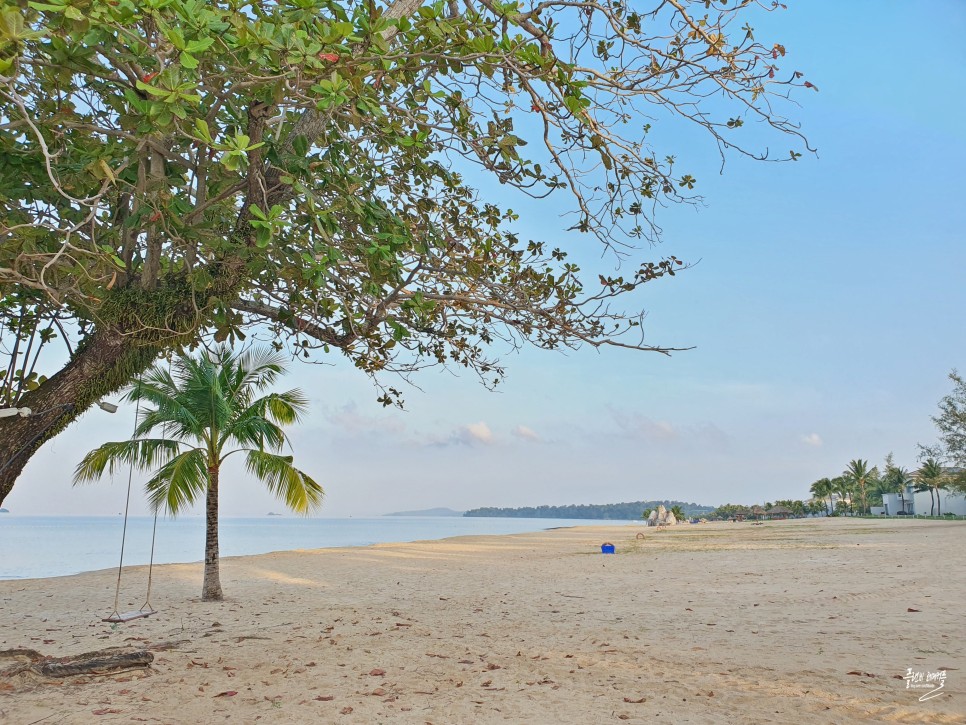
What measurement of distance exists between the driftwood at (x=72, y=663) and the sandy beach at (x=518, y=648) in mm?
110

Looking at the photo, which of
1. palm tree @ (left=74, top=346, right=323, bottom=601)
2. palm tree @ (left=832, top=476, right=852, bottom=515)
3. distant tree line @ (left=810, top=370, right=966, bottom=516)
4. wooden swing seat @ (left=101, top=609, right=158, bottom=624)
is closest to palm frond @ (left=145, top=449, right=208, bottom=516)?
palm tree @ (left=74, top=346, right=323, bottom=601)

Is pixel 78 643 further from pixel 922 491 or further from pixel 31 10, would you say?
pixel 922 491

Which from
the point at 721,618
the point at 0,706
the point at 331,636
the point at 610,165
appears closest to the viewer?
the point at 610,165

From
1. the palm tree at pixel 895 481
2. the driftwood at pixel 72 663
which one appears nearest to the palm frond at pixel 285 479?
the driftwood at pixel 72 663

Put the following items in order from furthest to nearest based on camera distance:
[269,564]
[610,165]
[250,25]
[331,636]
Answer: [269,564] < [331,636] < [610,165] < [250,25]

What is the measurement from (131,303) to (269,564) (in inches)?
656

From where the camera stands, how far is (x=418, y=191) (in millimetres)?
6988

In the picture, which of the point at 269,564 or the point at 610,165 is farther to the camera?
the point at 269,564

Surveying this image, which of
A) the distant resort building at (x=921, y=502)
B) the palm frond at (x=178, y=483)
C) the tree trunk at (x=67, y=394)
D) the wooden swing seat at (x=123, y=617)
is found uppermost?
the tree trunk at (x=67, y=394)

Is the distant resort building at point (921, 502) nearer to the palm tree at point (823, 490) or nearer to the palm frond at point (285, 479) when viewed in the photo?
the palm tree at point (823, 490)

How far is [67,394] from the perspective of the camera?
491cm

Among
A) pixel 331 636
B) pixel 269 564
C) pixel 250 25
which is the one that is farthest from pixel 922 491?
pixel 250 25

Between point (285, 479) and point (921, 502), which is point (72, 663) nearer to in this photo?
point (285, 479)

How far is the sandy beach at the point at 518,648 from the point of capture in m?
5.25
